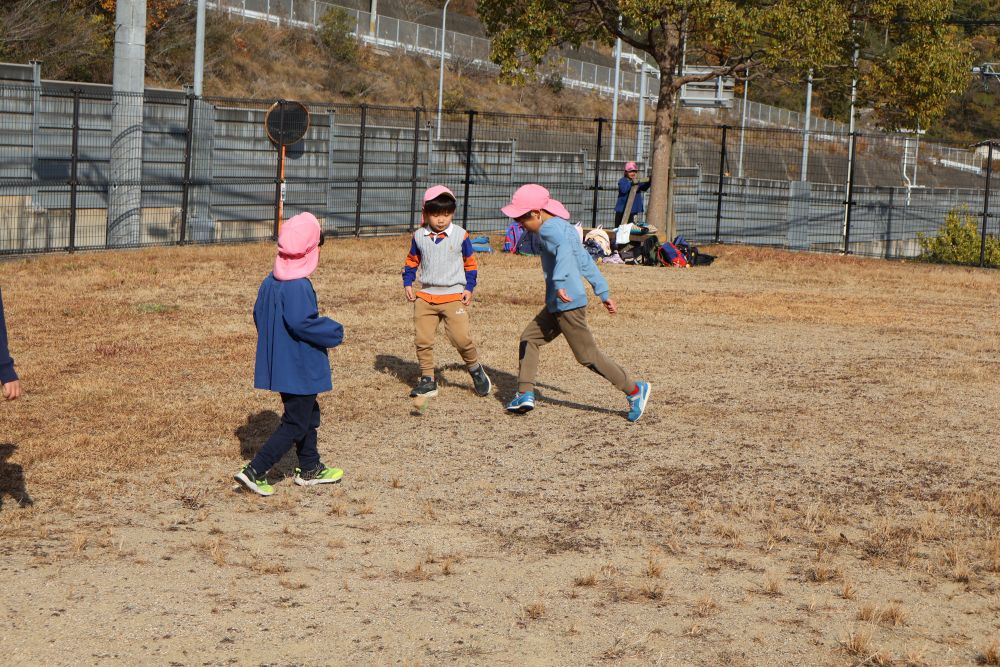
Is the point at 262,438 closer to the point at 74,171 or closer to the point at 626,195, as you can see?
the point at 74,171

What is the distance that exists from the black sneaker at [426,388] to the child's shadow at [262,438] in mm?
1105

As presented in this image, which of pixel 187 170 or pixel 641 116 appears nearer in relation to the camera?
pixel 187 170

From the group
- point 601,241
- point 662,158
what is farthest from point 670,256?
point 662,158

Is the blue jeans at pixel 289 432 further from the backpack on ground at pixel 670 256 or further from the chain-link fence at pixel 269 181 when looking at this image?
the backpack on ground at pixel 670 256

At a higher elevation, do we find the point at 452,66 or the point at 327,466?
the point at 452,66

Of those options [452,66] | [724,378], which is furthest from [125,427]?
[452,66]

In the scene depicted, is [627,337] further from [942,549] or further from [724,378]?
[942,549]

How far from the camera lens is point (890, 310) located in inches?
614

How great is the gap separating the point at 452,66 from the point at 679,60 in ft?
120

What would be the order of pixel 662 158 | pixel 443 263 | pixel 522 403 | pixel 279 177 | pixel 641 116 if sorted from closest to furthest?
pixel 522 403 → pixel 443 263 → pixel 279 177 → pixel 662 158 → pixel 641 116

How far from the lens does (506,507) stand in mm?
7055

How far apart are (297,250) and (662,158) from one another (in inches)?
677

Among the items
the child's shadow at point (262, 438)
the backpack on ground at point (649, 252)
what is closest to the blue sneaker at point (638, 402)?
the child's shadow at point (262, 438)

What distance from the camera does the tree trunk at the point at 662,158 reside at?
23231 millimetres
